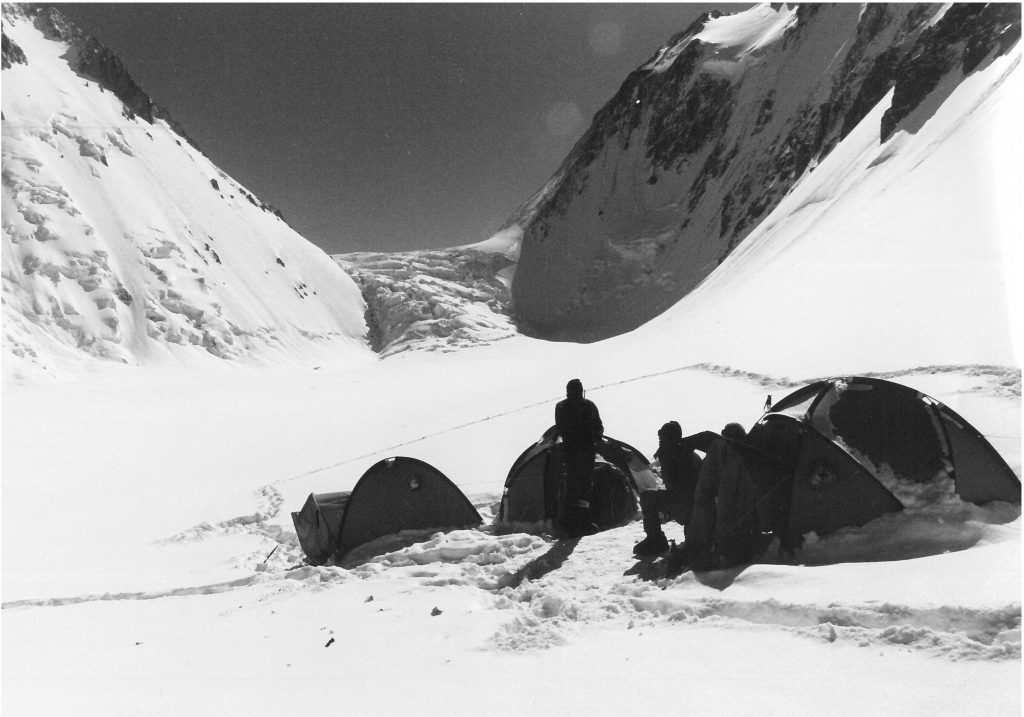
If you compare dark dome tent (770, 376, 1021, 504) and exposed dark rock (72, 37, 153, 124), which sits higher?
exposed dark rock (72, 37, 153, 124)

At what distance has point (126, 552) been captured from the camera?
838cm

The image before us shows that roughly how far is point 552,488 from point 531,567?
145cm

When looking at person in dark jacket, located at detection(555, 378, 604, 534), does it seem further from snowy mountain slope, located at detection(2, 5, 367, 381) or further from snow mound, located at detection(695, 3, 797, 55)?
snow mound, located at detection(695, 3, 797, 55)

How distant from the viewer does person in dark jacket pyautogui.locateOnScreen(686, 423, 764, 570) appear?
4859 mm

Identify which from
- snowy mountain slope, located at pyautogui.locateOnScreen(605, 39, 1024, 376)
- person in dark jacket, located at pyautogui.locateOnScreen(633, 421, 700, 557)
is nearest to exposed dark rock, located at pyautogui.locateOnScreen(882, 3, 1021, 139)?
snowy mountain slope, located at pyautogui.locateOnScreen(605, 39, 1024, 376)

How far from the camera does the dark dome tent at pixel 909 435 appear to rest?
488 cm

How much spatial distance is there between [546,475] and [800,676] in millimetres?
4049

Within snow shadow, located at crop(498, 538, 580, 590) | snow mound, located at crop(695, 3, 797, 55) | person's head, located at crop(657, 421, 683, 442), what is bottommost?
snow shadow, located at crop(498, 538, 580, 590)

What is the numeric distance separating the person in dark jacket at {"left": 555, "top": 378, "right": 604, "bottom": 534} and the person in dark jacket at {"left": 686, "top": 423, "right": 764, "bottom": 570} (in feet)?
5.66

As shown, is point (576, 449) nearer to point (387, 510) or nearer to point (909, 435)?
point (387, 510)

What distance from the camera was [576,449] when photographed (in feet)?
21.9

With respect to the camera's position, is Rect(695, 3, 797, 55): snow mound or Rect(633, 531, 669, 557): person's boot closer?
Rect(633, 531, 669, 557): person's boot

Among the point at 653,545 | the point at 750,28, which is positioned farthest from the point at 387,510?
the point at 750,28

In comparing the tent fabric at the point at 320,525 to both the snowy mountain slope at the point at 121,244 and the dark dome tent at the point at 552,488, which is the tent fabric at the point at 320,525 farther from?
the snowy mountain slope at the point at 121,244
